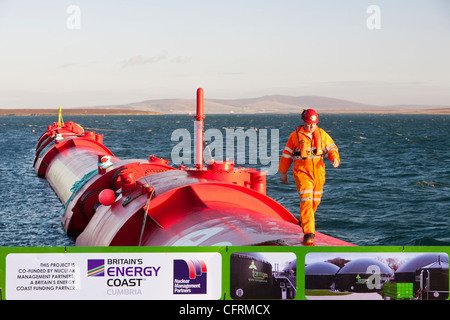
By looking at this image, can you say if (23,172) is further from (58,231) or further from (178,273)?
(178,273)

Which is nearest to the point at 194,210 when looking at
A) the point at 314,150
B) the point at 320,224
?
the point at 314,150

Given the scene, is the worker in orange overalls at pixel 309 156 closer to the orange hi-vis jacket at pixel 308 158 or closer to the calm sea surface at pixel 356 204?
the orange hi-vis jacket at pixel 308 158

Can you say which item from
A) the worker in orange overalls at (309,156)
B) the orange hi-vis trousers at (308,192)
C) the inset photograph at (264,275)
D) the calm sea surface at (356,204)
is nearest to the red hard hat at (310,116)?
the worker in orange overalls at (309,156)

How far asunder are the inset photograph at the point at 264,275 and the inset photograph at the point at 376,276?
26cm

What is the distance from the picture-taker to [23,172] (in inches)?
1606

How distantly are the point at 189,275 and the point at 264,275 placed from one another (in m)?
1.13

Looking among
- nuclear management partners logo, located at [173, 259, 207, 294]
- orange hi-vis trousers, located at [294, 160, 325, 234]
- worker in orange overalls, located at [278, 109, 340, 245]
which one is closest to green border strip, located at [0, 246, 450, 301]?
nuclear management partners logo, located at [173, 259, 207, 294]

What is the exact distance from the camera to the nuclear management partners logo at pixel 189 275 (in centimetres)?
842

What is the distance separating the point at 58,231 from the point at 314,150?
1427 centimetres

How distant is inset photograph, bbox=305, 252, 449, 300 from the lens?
8273 millimetres

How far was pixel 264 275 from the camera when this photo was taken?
27.1ft

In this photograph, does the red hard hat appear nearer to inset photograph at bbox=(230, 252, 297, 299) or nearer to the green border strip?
the green border strip

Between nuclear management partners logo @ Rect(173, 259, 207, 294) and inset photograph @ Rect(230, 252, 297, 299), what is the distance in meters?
0.45

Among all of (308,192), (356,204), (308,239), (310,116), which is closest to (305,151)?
(310,116)
